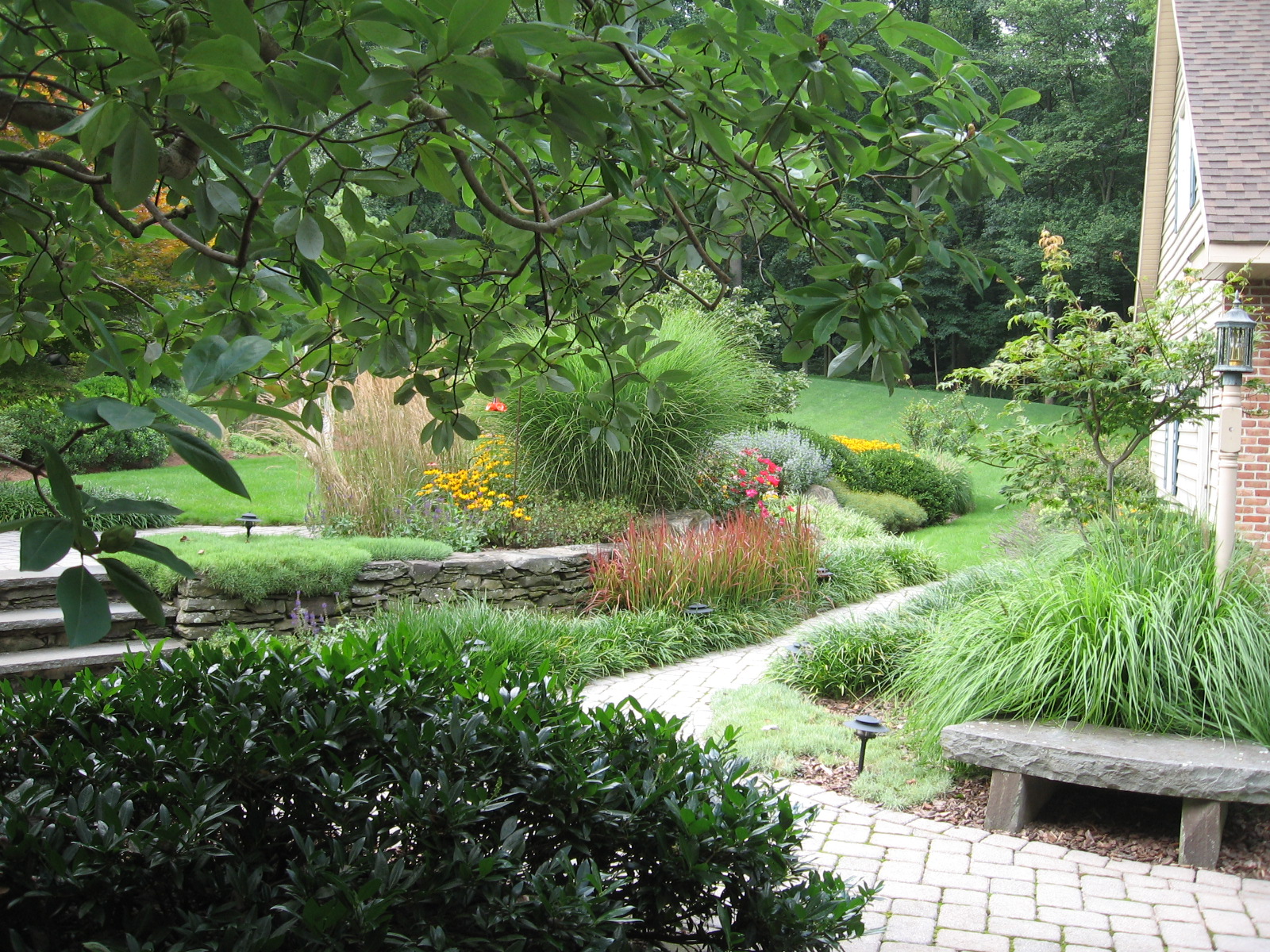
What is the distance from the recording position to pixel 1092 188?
108 ft

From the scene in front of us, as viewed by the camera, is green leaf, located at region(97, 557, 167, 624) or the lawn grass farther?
the lawn grass

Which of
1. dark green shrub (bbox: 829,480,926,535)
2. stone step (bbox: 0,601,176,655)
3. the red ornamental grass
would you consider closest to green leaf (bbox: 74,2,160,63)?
stone step (bbox: 0,601,176,655)

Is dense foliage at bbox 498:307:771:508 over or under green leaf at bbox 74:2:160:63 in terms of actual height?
under

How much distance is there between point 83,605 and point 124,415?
210mm

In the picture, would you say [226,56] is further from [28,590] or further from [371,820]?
[28,590]

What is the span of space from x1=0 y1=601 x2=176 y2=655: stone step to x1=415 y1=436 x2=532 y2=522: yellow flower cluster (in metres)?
2.85

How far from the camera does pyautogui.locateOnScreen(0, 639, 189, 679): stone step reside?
5.26 metres

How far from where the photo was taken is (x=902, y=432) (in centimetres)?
2008

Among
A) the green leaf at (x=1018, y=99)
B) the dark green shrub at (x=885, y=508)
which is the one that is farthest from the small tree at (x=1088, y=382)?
the dark green shrub at (x=885, y=508)

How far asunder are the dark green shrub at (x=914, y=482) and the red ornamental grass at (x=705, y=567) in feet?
22.3

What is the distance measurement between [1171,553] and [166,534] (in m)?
6.95

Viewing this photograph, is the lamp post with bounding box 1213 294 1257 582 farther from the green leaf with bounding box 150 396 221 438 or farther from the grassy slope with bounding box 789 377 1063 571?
the green leaf with bounding box 150 396 221 438

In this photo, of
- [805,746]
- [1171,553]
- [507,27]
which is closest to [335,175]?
[507,27]

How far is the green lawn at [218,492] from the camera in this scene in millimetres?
9914
